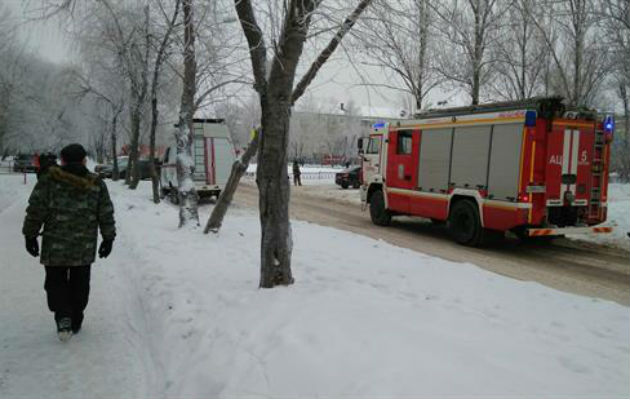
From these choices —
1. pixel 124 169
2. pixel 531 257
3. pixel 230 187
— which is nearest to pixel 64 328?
pixel 230 187

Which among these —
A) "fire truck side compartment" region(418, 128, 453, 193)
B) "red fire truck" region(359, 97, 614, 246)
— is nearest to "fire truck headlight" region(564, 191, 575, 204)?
"red fire truck" region(359, 97, 614, 246)

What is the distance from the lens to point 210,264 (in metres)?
7.02

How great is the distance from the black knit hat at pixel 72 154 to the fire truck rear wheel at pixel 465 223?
838 cm

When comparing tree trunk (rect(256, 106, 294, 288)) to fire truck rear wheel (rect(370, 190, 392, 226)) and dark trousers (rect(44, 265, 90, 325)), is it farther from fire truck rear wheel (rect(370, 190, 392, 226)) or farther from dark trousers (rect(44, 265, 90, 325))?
fire truck rear wheel (rect(370, 190, 392, 226))

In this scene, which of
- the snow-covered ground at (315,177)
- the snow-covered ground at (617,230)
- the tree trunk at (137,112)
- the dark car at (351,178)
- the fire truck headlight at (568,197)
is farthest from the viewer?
the snow-covered ground at (315,177)

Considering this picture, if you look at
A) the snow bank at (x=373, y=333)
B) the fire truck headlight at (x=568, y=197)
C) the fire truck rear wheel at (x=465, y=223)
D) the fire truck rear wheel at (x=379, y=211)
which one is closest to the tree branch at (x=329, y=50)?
the snow bank at (x=373, y=333)

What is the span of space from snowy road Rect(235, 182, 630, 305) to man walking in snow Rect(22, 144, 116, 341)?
6.48 meters

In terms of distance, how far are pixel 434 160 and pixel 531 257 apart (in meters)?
3.24

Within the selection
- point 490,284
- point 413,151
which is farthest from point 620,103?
point 490,284

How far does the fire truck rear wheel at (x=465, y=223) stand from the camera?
1074 centimetres

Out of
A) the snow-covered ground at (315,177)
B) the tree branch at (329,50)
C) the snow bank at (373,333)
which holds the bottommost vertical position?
the snow bank at (373,333)

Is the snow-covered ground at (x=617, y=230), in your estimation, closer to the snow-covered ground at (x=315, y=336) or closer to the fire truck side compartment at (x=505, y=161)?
the fire truck side compartment at (x=505, y=161)

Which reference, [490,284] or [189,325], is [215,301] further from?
[490,284]

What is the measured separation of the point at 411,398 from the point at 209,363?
65.8 inches
